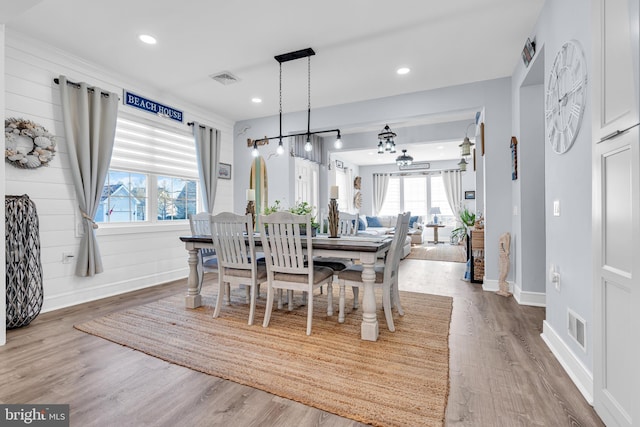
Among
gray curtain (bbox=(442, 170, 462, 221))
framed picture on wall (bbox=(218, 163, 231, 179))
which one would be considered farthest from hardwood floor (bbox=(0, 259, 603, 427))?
gray curtain (bbox=(442, 170, 462, 221))

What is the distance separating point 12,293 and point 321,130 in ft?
13.7

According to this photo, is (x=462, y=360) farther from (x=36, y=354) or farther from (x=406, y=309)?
(x=36, y=354)

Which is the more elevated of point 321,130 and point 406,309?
point 321,130

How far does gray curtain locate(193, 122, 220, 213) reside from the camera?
499 cm

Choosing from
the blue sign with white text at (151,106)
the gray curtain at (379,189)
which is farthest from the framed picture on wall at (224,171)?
the gray curtain at (379,189)

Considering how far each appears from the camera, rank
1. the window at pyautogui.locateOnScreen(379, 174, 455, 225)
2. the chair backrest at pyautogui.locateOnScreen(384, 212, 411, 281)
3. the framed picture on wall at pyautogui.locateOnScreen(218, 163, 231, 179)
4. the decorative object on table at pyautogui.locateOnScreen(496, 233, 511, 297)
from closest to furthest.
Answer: the chair backrest at pyautogui.locateOnScreen(384, 212, 411, 281), the decorative object on table at pyautogui.locateOnScreen(496, 233, 511, 297), the framed picture on wall at pyautogui.locateOnScreen(218, 163, 231, 179), the window at pyautogui.locateOnScreen(379, 174, 455, 225)

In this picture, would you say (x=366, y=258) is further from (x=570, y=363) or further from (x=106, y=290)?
(x=106, y=290)

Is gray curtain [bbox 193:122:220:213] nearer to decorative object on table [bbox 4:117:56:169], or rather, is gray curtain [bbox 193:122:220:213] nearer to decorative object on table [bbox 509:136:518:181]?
decorative object on table [bbox 4:117:56:169]

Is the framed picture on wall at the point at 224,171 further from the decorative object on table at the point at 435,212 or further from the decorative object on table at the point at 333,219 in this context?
the decorative object on table at the point at 435,212

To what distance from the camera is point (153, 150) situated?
14.3 ft

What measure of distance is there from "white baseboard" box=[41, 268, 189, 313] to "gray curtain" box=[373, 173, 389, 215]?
7.81m

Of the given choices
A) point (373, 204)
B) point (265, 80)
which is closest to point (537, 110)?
point (265, 80)

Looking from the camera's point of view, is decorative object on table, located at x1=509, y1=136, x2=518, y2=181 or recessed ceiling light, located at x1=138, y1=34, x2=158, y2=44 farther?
decorative object on table, located at x1=509, y1=136, x2=518, y2=181

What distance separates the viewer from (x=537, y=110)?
130 inches
